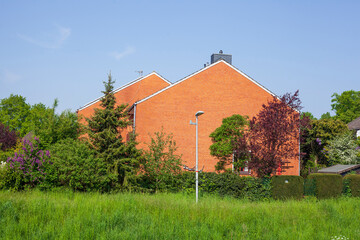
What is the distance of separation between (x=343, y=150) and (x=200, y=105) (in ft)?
49.9

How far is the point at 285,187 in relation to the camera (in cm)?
1717

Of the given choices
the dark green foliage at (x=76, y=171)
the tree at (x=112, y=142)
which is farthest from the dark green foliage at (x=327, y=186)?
the dark green foliage at (x=76, y=171)

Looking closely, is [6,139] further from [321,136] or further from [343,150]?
[343,150]

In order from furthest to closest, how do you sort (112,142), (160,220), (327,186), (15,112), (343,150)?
(15,112), (343,150), (112,142), (327,186), (160,220)

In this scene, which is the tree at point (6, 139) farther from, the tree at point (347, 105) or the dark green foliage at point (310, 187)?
the tree at point (347, 105)

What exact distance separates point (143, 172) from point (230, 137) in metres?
6.85

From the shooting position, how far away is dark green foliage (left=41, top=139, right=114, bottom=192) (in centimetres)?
1547

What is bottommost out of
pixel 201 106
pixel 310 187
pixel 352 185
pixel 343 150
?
pixel 310 187

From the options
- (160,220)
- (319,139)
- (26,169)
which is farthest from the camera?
(319,139)

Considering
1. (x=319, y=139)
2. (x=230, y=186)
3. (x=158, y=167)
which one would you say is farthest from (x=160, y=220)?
(x=319, y=139)

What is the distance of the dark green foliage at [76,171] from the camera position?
15469mm

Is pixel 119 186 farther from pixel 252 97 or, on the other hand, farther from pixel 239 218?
pixel 252 97

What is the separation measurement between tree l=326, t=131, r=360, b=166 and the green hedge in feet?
39.5

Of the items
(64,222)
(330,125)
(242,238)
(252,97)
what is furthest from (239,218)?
(330,125)
